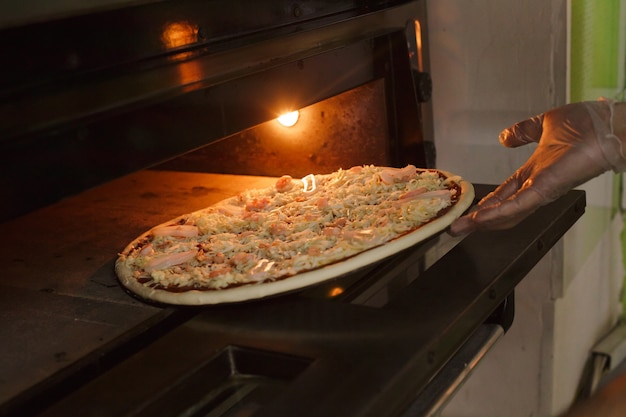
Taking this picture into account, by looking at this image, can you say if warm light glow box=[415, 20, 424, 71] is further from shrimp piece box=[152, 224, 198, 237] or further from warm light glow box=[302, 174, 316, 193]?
shrimp piece box=[152, 224, 198, 237]

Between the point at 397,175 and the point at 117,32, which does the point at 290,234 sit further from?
the point at 117,32

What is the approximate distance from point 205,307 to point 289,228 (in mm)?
378

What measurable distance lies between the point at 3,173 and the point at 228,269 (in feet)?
1.83

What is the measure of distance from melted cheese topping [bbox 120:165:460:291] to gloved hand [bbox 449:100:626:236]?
0.14 m

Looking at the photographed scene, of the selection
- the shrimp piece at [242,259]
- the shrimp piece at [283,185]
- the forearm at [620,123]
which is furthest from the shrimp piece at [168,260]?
the forearm at [620,123]

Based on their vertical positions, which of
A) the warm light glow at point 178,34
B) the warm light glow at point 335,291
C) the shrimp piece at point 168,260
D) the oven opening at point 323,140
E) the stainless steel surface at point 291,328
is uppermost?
the warm light glow at point 178,34

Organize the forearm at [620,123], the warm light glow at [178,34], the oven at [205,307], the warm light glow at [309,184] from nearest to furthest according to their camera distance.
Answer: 1. the oven at [205,307]
2. the warm light glow at [178,34]
3. the forearm at [620,123]
4. the warm light glow at [309,184]

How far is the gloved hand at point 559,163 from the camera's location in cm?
146

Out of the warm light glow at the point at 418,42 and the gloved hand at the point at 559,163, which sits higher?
the warm light glow at the point at 418,42

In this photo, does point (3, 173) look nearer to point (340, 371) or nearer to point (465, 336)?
point (340, 371)

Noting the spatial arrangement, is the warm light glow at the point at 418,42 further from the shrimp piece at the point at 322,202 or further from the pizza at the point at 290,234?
the shrimp piece at the point at 322,202

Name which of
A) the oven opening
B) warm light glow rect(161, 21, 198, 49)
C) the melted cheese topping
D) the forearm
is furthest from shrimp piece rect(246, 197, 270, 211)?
the forearm

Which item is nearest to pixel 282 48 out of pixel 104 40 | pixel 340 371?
pixel 104 40

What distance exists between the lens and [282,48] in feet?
4.85
